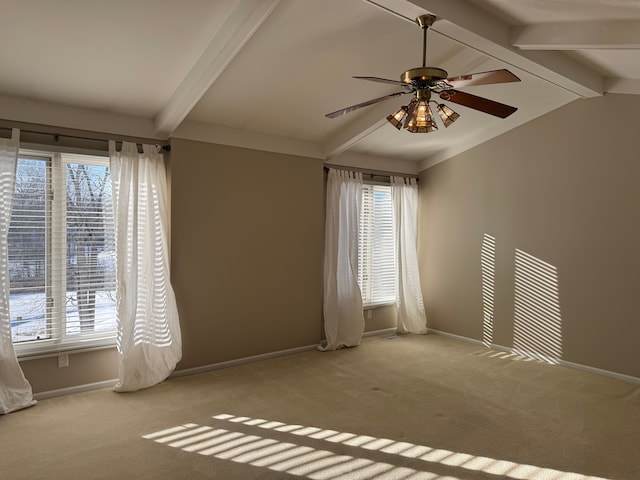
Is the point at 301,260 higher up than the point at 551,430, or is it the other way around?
the point at 301,260

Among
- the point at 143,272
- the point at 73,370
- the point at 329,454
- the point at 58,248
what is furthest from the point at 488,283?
the point at 58,248

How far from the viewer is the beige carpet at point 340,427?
2531 mm

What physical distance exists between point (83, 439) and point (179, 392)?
2.99 ft

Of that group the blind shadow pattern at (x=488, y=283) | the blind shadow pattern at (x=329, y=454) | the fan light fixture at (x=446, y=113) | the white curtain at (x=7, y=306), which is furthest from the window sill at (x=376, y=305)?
the white curtain at (x=7, y=306)

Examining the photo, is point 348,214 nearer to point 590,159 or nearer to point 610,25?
point 590,159

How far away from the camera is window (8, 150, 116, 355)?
3512 millimetres

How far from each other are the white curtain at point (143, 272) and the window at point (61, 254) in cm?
19

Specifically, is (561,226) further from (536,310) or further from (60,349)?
(60,349)

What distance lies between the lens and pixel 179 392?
12.1 feet

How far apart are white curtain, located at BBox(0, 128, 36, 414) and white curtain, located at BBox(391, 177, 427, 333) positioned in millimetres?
4338

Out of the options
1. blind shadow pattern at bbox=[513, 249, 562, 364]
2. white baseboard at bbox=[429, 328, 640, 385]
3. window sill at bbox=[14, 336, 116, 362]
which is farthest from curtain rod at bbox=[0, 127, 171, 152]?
white baseboard at bbox=[429, 328, 640, 385]

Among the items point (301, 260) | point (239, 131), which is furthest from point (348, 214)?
point (239, 131)

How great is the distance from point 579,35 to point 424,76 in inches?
52.3

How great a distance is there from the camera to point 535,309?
15.8 ft
